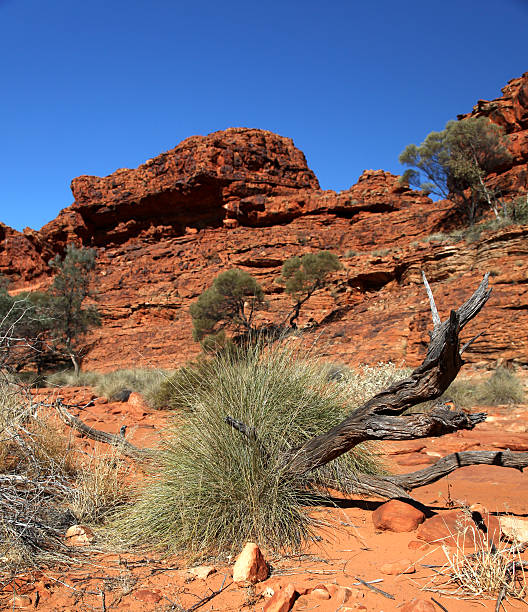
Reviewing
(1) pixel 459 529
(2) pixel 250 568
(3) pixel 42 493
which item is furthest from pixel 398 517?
(3) pixel 42 493

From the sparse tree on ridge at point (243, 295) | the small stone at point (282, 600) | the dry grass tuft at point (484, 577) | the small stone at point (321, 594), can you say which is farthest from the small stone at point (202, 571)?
the sparse tree on ridge at point (243, 295)

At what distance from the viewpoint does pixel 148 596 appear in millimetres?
2160

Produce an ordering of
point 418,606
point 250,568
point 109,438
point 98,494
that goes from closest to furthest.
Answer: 1. point 418,606
2. point 250,568
3. point 98,494
4. point 109,438

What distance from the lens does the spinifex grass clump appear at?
2.79m

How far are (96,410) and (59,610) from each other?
656 cm

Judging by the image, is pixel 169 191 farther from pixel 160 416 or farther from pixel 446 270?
pixel 160 416

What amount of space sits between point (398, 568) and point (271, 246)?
2690 centimetres

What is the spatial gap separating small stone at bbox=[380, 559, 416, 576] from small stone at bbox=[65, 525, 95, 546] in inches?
74.8

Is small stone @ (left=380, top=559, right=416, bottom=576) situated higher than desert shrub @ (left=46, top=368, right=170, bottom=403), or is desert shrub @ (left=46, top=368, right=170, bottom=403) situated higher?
desert shrub @ (left=46, top=368, right=170, bottom=403)

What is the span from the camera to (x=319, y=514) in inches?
123

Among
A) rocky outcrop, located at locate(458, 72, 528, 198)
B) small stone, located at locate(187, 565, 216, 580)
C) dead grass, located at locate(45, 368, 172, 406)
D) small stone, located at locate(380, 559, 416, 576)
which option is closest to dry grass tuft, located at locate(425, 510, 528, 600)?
small stone, located at locate(380, 559, 416, 576)

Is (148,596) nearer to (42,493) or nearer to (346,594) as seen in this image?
(346,594)

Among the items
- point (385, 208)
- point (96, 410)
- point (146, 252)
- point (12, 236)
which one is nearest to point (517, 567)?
point (96, 410)

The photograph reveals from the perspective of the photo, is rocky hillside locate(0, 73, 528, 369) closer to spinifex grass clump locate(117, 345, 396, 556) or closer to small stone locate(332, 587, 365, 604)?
spinifex grass clump locate(117, 345, 396, 556)
